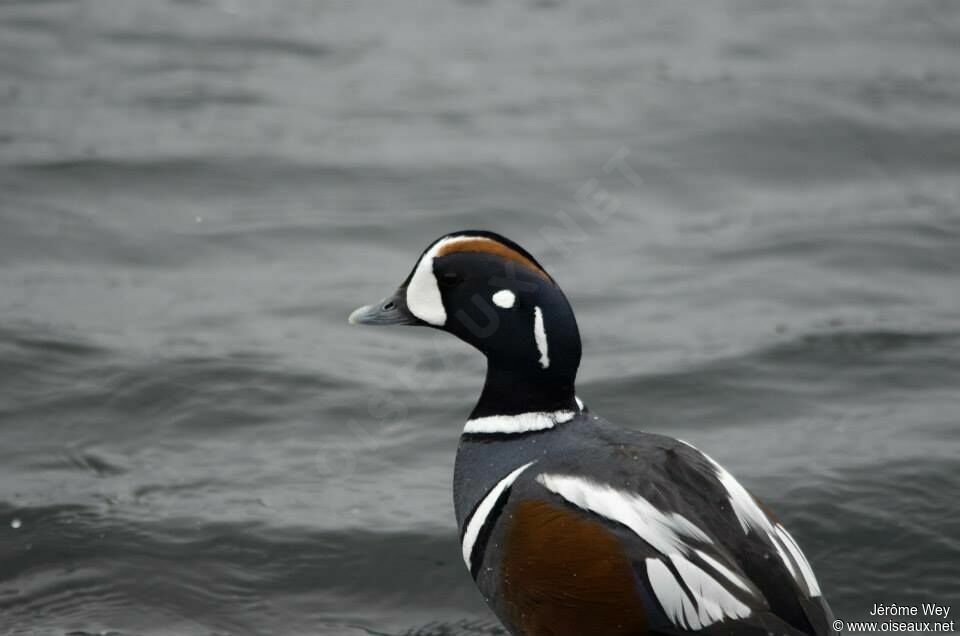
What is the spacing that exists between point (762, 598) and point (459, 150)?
8051 mm

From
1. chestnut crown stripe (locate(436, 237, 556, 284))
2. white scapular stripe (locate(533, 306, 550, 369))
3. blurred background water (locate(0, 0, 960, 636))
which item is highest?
chestnut crown stripe (locate(436, 237, 556, 284))

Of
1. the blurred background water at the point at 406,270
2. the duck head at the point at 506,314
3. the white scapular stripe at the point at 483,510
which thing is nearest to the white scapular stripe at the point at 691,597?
the white scapular stripe at the point at 483,510

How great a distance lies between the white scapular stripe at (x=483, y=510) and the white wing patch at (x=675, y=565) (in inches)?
15.7

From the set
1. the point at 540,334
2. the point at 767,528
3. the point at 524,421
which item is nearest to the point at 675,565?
the point at 767,528

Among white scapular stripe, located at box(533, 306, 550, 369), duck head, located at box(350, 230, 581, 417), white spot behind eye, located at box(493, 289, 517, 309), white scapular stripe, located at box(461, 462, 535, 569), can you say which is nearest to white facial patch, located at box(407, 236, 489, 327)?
duck head, located at box(350, 230, 581, 417)

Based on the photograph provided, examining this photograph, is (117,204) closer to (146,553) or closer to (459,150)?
(459,150)

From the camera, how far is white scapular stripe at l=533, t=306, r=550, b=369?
5867 millimetres

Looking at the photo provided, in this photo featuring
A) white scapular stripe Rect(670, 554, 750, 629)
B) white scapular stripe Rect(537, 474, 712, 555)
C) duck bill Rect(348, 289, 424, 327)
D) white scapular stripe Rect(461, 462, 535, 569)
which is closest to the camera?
white scapular stripe Rect(670, 554, 750, 629)

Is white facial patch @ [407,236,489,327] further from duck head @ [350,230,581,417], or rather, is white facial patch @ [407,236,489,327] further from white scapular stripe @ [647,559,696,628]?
white scapular stripe @ [647,559,696,628]

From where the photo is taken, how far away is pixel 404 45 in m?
14.6

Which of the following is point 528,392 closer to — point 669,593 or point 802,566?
point 669,593

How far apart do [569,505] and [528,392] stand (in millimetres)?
743

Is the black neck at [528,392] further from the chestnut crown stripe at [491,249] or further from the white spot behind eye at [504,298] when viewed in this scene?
the chestnut crown stripe at [491,249]

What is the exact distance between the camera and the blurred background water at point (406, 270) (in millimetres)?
7344
